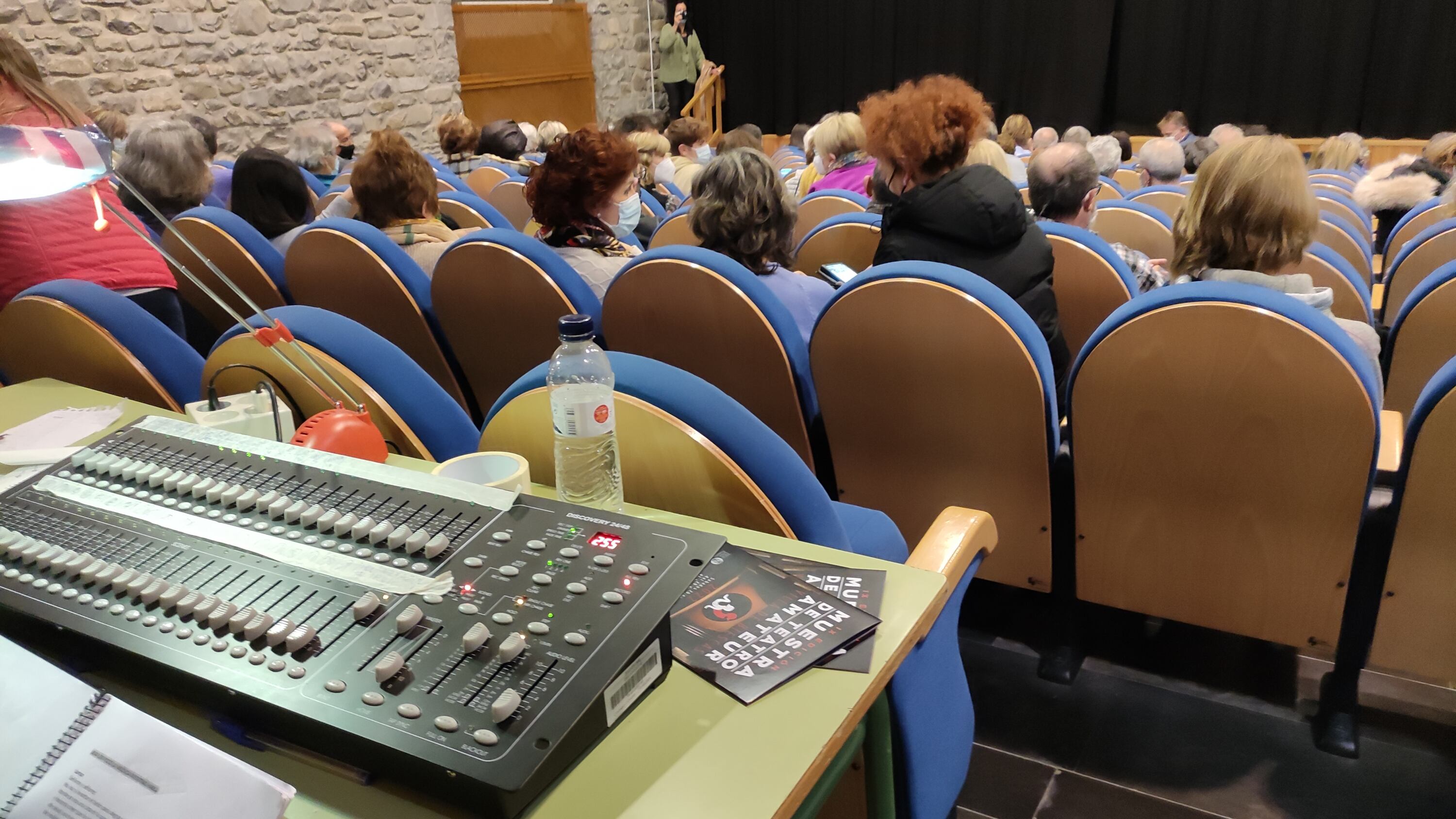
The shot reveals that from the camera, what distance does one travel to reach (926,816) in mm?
1109

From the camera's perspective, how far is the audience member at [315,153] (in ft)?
16.3

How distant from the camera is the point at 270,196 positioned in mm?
3113

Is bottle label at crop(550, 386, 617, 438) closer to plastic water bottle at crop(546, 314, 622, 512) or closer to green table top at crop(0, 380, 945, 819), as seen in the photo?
plastic water bottle at crop(546, 314, 622, 512)

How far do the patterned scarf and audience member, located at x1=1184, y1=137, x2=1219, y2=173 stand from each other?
14.0 feet

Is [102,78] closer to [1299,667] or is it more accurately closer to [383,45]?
[383,45]

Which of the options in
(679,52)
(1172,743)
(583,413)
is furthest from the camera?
(679,52)

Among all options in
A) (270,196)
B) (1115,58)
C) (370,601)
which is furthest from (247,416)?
(1115,58)

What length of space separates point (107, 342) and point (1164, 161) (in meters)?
4.63

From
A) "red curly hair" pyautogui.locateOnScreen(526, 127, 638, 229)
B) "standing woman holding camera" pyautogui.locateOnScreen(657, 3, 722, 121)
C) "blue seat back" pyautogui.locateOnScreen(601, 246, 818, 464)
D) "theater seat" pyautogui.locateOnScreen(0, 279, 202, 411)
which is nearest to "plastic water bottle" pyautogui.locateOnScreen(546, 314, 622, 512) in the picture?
"blue seat back" pyautogui.locateOnScreen(601, 246, 818, 464)

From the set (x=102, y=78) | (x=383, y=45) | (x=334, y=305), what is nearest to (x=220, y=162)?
(x=102, y=78)

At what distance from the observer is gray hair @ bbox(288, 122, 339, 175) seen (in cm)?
497

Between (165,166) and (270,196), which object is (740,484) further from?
(165,166)

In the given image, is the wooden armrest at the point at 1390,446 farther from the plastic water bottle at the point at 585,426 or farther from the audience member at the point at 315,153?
the audience member at the point at 315,153

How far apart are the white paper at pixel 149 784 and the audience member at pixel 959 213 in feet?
5.91
